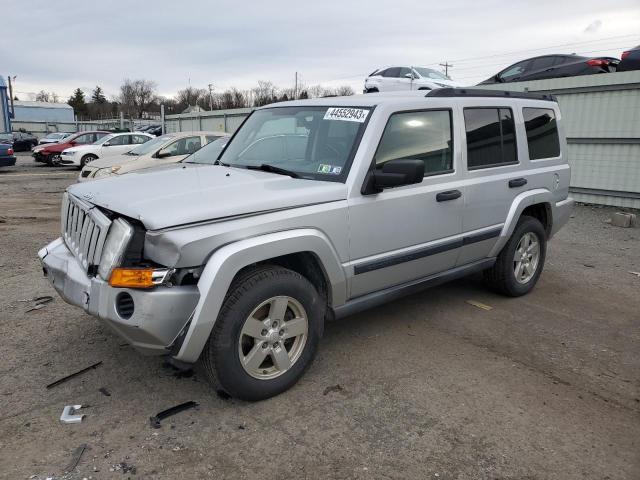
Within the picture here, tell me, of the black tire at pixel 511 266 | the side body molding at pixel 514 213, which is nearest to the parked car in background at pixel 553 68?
the black tire at pixel 511 266

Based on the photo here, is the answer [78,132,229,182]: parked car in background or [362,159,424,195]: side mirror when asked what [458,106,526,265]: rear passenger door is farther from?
[78,132,229,182]: parked car in background

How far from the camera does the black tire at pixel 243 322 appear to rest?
2.88 m

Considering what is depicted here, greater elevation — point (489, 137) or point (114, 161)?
point (489, 137)

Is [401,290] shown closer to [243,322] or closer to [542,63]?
[243,322]

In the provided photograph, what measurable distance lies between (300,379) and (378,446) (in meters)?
0.81

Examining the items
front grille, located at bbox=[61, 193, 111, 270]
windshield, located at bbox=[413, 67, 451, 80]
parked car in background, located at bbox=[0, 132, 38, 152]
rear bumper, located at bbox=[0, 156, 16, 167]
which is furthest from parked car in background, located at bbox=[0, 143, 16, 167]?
front grille, located at bbox=[61, 193, 111, 270]

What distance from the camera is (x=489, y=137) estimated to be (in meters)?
4.48

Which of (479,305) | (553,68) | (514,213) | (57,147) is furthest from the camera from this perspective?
(57,147)

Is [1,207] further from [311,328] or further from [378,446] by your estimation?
[378,446]

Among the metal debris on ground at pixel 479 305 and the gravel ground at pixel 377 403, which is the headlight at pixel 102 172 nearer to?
the gravel ground at pixel 377 403

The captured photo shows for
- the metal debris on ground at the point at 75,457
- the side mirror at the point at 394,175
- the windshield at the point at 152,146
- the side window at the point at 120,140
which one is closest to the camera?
the metal debris on ground at the point at 75,457

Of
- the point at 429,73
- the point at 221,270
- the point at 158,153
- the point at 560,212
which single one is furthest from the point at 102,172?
the point at 429,73

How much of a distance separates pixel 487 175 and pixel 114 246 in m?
3.09

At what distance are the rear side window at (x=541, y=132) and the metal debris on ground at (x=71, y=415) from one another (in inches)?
172
